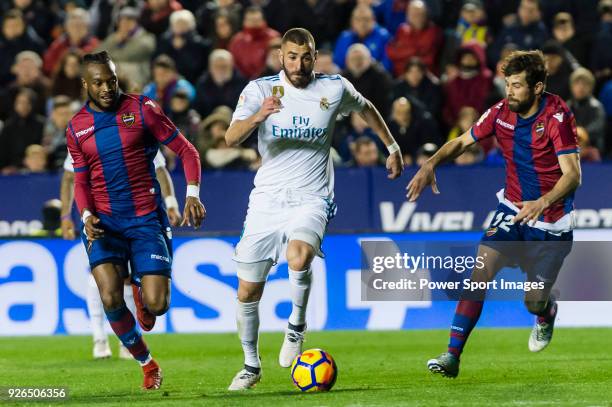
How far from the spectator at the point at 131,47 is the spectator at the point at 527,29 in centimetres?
492

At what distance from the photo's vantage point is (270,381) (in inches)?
398

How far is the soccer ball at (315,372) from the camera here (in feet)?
29.7

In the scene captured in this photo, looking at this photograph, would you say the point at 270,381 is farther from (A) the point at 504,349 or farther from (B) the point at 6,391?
(A) the point at 504,349

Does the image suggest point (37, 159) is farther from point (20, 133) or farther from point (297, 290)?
point (297, 290)

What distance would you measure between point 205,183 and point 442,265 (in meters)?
3.25

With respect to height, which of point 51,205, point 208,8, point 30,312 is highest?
point 208,8

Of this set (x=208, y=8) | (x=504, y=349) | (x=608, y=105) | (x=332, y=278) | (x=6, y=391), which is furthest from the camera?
(x=208, y=8)

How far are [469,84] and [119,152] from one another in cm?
828

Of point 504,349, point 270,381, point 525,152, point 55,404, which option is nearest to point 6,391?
point 55,404

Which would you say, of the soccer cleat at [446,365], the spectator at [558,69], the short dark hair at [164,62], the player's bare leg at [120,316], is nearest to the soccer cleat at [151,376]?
the player's bare leg at [120,316]

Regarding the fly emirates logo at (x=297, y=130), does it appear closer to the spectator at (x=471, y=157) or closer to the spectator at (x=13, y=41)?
the spectator at (x=471, y=157)

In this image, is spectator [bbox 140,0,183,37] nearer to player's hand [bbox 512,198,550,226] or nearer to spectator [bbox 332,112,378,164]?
spectator [bbox 332,112,378,164]

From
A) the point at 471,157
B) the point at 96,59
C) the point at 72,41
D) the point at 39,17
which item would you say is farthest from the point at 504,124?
the point at 39,17

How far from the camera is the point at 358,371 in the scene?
35.6 ft
